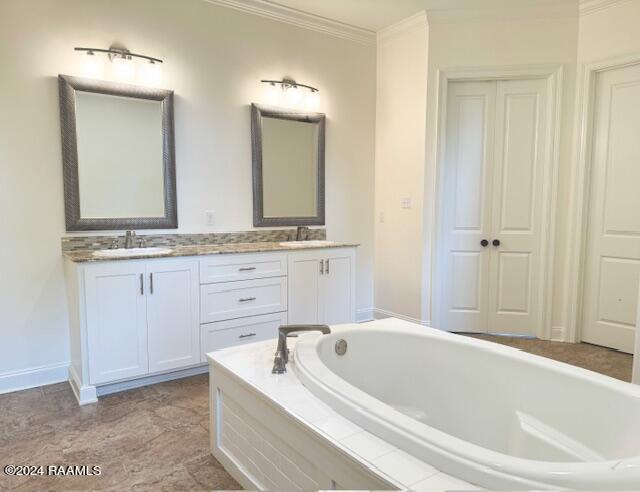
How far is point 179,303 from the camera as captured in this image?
2.83m

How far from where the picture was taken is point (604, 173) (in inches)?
140

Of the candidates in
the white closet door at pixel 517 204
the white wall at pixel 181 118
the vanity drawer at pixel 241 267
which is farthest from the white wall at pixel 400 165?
the vanity drawer at pixel 241 267

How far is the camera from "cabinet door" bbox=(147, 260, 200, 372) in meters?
2.74

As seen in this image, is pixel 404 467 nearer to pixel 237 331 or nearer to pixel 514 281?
pixel 237 331

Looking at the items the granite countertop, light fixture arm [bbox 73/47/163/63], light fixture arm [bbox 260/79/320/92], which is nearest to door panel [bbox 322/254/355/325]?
the granite countertop

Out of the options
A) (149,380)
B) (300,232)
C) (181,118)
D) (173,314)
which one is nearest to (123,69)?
(181,118)

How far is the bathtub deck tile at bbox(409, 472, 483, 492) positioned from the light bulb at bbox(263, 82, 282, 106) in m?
3.16

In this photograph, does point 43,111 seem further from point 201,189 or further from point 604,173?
point 604,173

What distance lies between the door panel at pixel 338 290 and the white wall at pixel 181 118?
2.00 ft

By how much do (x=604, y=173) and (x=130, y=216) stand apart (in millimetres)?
3589

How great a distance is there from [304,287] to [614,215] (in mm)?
2478

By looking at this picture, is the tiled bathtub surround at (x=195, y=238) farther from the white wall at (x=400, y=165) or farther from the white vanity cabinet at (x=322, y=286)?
the white wall at (x=400, y=165)

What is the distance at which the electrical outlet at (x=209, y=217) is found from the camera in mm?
3410

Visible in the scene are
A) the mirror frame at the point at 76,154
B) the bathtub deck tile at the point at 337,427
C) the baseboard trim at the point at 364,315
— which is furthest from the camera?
the baseboard trim at the point at 364,315
